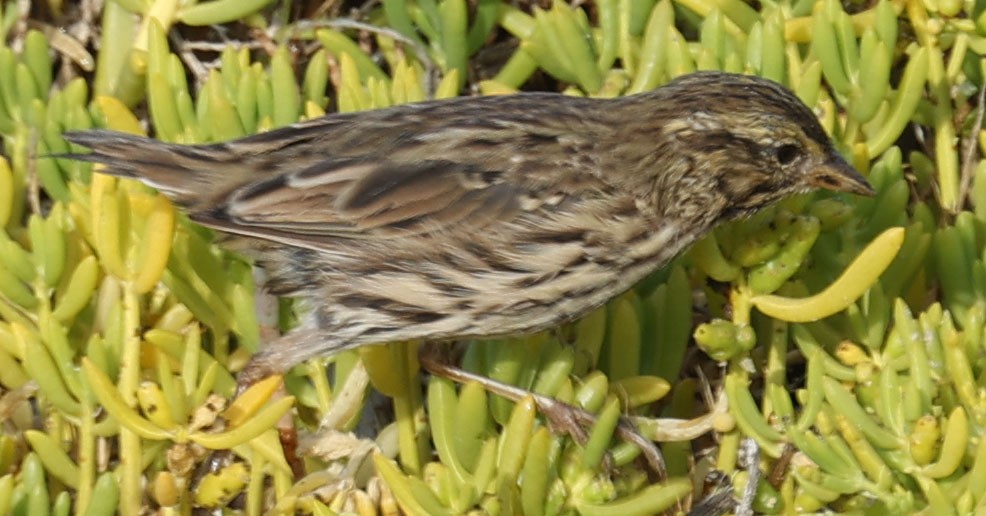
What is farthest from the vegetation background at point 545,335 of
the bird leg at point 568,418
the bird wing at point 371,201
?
the bird wing at point 371,201

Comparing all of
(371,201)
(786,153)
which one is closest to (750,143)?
(786,153)

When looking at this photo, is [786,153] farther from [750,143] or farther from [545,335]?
[545,335]

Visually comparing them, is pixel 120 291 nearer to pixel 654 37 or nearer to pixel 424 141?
pixel 424 141

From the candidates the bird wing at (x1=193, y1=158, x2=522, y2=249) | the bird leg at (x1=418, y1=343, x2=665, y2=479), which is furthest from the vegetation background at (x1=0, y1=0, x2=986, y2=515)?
the bird wing at (x1=193, y1=158, x2=522, y2=249)

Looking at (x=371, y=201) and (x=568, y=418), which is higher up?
(x=371, y=201)

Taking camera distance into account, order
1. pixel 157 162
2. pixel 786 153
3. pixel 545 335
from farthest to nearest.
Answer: pixel 545 335
pixel 786 153
pixel 157 162

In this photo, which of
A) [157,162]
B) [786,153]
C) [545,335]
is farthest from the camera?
[545,335]

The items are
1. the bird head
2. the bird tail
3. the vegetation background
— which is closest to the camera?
the vegetation background

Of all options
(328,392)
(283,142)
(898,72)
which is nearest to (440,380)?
(328,392)

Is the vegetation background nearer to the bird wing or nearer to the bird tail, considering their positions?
the bird tail
